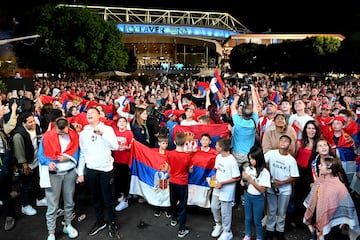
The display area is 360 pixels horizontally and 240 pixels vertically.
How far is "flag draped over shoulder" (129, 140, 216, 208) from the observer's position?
6379 mm

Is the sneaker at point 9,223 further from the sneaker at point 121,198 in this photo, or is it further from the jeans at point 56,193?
the sneaker at point 121,198

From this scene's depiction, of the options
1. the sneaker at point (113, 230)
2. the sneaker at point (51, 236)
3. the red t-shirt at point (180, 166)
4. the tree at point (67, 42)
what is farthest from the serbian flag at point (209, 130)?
the tree at point (67, 42)

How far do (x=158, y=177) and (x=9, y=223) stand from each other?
2648mm

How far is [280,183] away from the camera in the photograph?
538cm

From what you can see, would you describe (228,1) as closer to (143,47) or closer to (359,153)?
(143,47)

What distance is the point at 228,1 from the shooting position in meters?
99.2

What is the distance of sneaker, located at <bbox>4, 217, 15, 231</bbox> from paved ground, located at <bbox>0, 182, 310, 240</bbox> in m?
0.07

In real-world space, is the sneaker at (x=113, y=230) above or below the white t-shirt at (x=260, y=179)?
below

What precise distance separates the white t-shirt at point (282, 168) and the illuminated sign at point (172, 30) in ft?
224

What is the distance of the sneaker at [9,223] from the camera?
605 cm

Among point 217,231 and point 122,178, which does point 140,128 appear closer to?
point 122,178

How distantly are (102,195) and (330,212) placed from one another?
11.2ft

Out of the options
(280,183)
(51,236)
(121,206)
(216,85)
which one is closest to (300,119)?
(280,183)

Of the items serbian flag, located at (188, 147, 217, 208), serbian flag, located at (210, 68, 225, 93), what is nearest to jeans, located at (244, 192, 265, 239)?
serbian flag, located at (188, 147, 217, 208)
